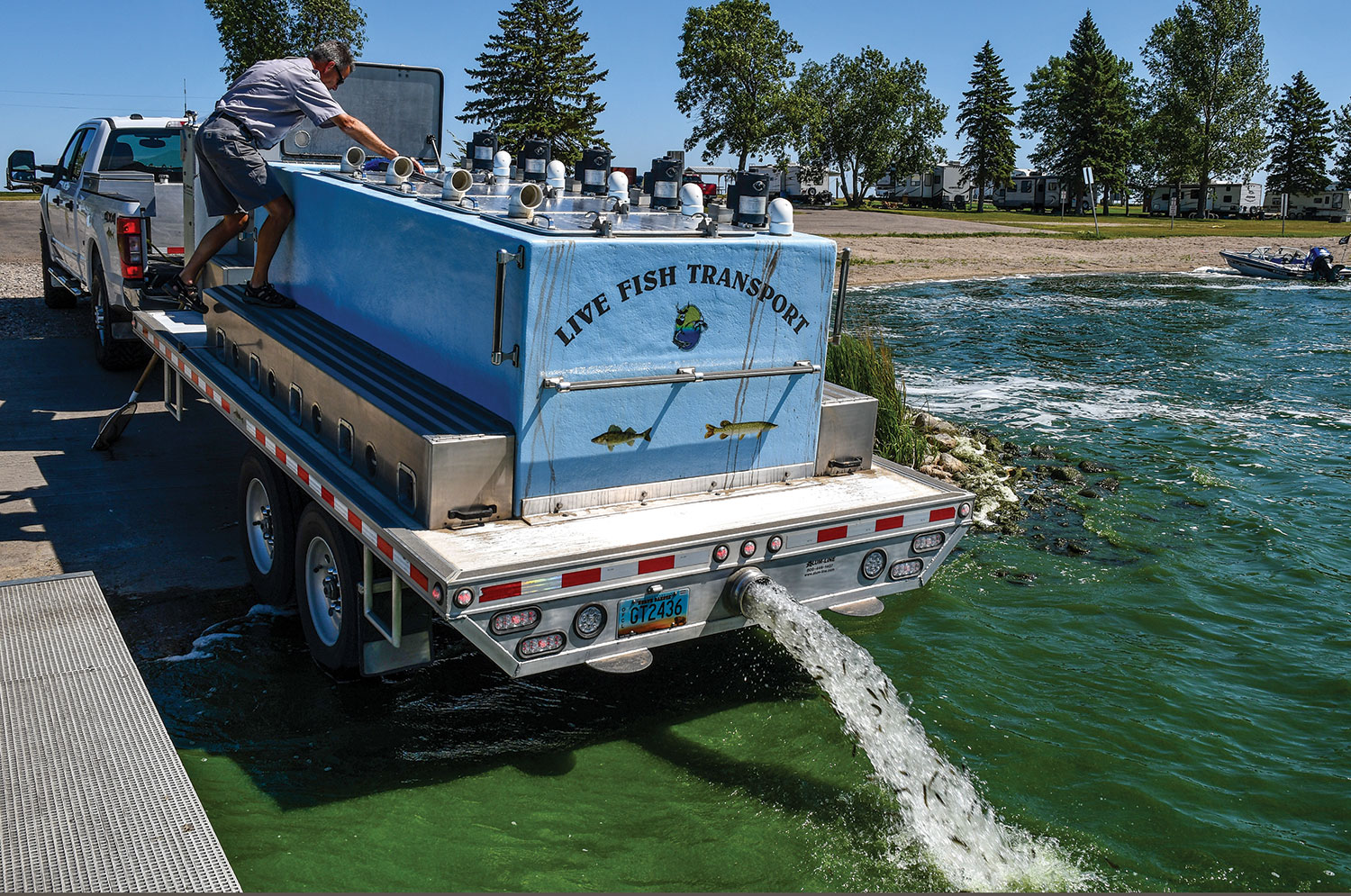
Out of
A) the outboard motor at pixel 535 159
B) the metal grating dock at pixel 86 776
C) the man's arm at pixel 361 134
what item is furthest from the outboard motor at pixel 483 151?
the metal grating dock at pixel 86 776

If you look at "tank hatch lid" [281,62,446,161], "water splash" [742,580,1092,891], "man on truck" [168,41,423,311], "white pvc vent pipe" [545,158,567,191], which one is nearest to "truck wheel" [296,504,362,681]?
"water splash" [742,580,1092,891]

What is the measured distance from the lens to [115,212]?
10.1 metres

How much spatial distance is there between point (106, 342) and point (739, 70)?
71.8 m

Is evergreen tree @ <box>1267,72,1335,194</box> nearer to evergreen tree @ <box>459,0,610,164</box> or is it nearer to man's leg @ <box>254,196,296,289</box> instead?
evergreen tree @ <box>459,0,610,164</box>

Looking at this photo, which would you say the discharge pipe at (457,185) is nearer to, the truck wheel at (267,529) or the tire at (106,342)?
the truck wheel at (267,529)

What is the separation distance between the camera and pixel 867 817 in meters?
4.64

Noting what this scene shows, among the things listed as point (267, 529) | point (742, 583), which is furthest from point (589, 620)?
point (267, 529)

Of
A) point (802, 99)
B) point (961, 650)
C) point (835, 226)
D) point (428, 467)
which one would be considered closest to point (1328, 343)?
Answer: point (961, 650)

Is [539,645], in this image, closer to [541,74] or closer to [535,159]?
[535,159]

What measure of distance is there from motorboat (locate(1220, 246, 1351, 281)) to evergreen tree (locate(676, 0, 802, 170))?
4836cm

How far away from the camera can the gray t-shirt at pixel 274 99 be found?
22.5 ft

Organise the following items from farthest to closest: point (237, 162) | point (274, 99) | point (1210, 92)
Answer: point (1210, 92) → point (274, 99) → point (237, 162)

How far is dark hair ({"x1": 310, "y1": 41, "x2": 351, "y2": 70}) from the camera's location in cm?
692

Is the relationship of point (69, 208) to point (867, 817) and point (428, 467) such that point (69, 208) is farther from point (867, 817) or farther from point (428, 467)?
point (867, 817)
